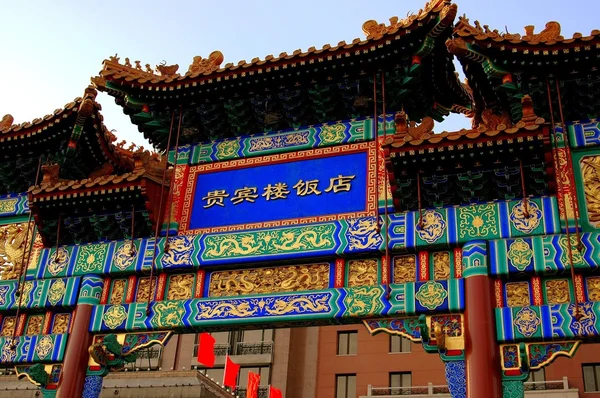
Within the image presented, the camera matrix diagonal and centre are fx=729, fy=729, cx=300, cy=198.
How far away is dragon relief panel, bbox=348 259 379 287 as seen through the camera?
987 cm

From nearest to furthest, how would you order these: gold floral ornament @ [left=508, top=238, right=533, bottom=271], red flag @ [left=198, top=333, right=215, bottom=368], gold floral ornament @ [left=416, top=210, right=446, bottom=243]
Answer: gold floral ornament @ [left=508, top=238, right=533, bottom=271] → gold floral ornament @ [left=416, top=210, right=446, bottom=243] → red flag @ [left=198, top=333, right=215, bottom=368]

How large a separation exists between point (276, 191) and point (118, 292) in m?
2.92

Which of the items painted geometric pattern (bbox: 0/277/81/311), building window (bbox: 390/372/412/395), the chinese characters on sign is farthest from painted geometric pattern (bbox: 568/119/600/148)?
building window (bbox: 390/372/412/395)

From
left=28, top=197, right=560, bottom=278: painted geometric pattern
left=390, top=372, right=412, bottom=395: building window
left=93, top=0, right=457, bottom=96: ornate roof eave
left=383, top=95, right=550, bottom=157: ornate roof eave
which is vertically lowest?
left=28, top=197, right=560, bottom=278: painted geometric pattern

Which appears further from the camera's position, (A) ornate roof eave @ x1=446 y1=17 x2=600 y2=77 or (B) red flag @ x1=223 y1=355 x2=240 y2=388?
(B) red flag @ x1=223 y1=355 x2=240 y2=388

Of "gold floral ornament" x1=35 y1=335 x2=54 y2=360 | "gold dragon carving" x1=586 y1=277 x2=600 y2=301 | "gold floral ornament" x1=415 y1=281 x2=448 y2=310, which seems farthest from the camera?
"gold floral ornament" x1=35 y1=335 x2=54 y2=360

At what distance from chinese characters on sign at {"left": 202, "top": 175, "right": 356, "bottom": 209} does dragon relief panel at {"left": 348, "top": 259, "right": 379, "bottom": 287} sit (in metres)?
1.19

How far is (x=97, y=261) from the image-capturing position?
11.6 metres

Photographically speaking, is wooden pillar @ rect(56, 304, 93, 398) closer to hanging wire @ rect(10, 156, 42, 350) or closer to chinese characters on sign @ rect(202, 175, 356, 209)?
hanging wire @ rect(10, 156, 42, 350)

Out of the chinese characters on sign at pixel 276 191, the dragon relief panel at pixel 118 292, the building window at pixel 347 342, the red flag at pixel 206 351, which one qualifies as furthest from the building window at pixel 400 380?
the dragon relief panel at pixel 118 292

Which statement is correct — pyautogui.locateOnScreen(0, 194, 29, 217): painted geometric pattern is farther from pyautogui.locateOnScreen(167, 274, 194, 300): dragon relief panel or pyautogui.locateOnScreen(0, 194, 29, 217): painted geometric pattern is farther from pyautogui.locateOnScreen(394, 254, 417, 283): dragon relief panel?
pyautogui.locateOnScreen(394, 254, 417, 283): dragon relief panel

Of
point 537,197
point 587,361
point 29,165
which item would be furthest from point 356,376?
point 537,197

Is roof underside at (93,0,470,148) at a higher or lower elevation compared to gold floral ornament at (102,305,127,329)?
higher

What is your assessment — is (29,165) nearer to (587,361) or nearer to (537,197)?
(537,197)
